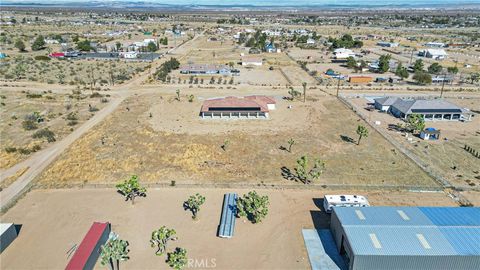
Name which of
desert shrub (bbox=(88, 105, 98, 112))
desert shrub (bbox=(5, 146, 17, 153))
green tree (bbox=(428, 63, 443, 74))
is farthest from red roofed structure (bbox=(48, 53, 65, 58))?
green tree (bbox=(428, 63, 443, 74))

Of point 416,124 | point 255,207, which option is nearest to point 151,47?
point 416,124

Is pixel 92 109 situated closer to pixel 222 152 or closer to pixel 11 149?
pixel 11 149

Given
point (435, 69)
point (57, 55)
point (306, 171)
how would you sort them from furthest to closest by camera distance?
point (57, 55) → point (435, 69) → point (306, 171)

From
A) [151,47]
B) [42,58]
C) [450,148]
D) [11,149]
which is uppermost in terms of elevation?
[151,47]

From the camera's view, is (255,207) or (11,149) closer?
(255,207)

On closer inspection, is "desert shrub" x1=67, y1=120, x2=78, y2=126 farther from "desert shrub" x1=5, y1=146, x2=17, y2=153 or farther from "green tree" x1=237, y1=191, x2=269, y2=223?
"green tree" x1=237, y1=191, x2=269, y2=223
